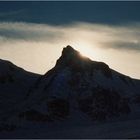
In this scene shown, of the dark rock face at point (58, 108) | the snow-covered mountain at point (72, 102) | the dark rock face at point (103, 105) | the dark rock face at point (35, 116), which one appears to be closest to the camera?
the snow-covered mountain at point (72, 102)

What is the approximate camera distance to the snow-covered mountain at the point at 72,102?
15975 centimetres

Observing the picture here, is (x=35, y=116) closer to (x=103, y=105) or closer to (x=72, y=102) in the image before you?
(x=72, y=102)

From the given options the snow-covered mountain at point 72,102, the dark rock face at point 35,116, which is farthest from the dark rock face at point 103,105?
the dark rock face at point 35,116

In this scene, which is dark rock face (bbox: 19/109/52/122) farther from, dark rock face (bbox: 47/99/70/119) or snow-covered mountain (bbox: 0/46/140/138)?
dark rock face (bbox: 47/99/70/119)

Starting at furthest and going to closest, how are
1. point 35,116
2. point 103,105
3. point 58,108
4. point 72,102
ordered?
point 103,105 → point 72,102 → point 58,108 → point 35,116

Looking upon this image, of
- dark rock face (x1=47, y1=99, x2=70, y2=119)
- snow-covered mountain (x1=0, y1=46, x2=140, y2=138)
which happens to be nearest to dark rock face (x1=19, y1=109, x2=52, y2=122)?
snow-covered mountain (x1=0, y1=46, x2=140, y2=138)

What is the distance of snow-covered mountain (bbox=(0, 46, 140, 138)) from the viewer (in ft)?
524

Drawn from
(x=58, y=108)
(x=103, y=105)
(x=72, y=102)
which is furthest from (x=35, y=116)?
(x=103, y=105)

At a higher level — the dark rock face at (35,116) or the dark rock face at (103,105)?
the dark rock face at (103,105)

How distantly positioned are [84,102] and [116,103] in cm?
1391

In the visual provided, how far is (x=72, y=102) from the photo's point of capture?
17800cm

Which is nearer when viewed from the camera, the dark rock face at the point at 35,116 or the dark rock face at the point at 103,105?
Result: the dark rock face at the point at 35,116

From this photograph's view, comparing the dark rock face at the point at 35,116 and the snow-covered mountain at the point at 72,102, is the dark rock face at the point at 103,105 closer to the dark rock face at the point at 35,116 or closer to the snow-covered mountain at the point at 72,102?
the snow-covered mountain at the point at 72,102

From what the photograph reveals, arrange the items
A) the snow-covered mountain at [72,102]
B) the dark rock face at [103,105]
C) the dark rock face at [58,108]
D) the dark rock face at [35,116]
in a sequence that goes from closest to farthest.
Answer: the snow-covered mountain at [72,102], the dark rock face at [35,116], the dark rock face at [58,108], the dark rock face at [103,105]
